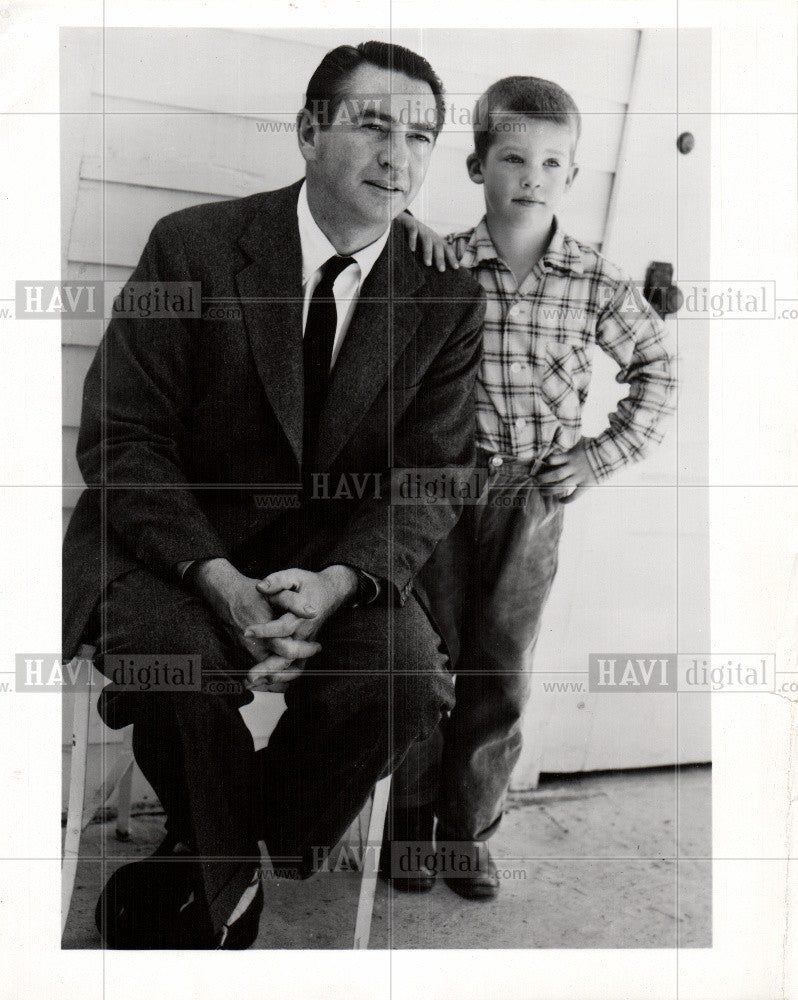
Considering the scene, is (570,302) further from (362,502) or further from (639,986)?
(639,986)

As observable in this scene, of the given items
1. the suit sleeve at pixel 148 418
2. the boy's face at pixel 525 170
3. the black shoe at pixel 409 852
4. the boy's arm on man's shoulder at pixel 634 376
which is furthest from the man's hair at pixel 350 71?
the black shoe at pixel 409 852

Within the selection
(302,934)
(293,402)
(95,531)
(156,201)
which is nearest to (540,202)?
(293,402)

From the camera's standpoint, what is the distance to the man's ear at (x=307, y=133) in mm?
1552

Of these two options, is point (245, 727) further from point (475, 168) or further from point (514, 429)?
point (475, 168)

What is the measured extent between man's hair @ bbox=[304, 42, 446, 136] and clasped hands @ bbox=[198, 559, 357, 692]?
0.73 m

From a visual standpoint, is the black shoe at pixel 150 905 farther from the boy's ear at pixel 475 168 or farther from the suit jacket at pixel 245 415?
the boy's ear at pixel 475 168

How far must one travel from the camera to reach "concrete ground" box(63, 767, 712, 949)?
159 centimetres

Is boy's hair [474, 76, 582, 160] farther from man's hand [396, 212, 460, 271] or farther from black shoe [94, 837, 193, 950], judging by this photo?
black shoe [94, 837, 193, 950]

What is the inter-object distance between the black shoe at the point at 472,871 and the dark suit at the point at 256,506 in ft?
0.71

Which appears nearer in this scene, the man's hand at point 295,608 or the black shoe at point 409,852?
the man's hand at point 295,608

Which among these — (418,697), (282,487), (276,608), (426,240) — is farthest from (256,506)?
(426,240)

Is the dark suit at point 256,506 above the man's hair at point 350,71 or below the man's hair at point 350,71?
below

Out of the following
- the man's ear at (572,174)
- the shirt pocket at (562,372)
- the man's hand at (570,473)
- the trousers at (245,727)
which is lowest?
the trousers at (245,727)

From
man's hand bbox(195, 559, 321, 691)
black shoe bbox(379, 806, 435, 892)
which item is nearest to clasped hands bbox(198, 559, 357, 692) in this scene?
man's hand bbox(195, 559, 321, 691)
